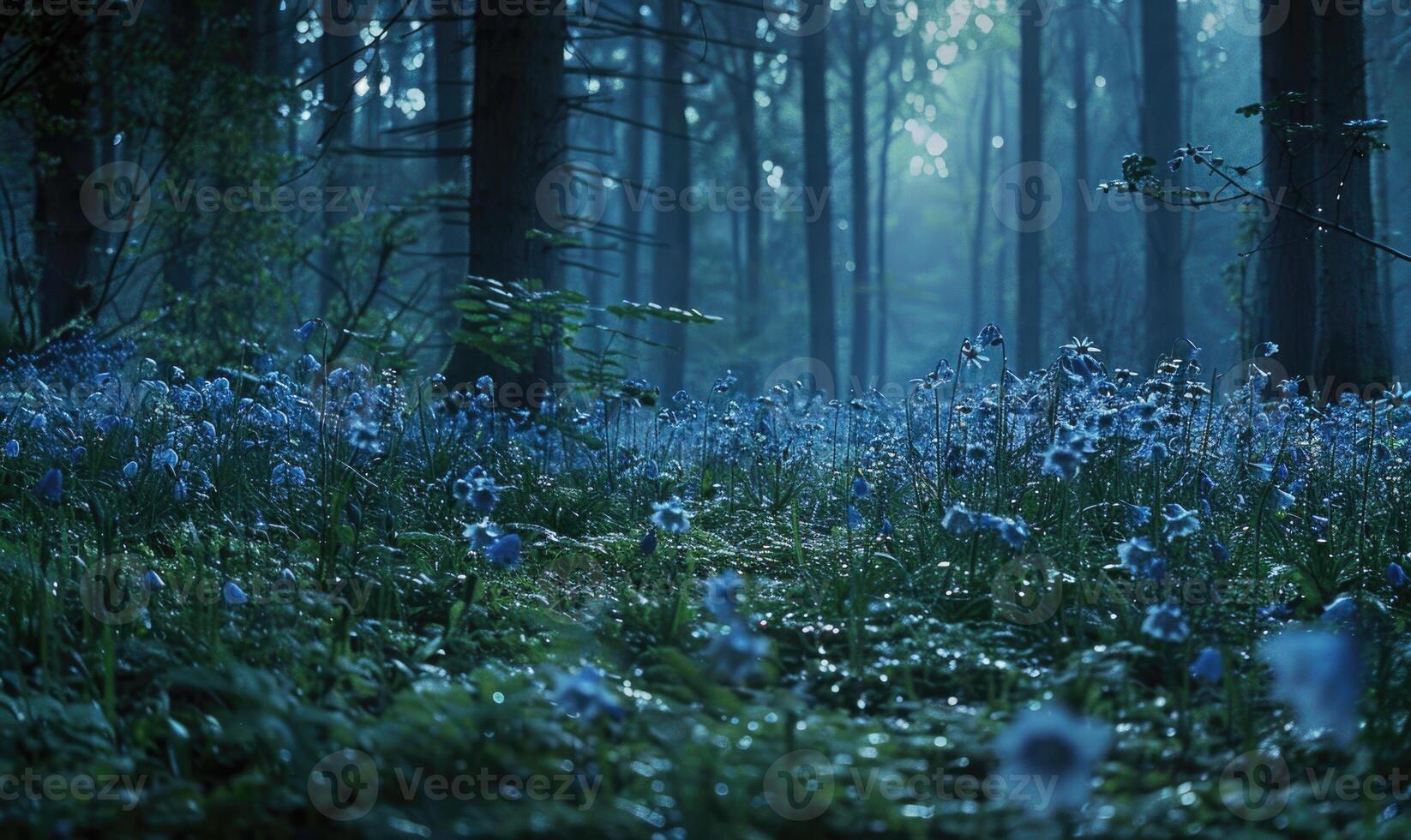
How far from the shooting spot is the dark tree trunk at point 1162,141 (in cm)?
1747

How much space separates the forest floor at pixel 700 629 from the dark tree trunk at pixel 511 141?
1848mm

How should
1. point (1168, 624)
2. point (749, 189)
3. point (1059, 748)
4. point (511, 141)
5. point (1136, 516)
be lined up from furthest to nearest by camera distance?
1. point (749, 189)
2. point (511, 141)
3. point (1136, 516)
4. point (1168, 624)
5. point (1059, 748)

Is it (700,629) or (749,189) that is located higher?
(749,189)

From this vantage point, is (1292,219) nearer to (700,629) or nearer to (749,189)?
(700,629)

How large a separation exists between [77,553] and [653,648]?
1975mm

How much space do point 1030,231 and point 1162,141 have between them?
4596 millimetres

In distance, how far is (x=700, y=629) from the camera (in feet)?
9.33

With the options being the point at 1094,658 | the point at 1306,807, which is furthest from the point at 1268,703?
the point at 1306,807

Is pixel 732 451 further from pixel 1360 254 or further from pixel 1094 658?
pixel 1360 254

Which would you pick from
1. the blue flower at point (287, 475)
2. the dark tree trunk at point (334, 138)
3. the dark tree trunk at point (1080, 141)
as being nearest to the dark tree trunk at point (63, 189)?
the dark tree trunk at point (334, 138)

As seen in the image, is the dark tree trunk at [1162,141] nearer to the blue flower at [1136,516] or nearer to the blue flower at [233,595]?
the blue flower at [1136,516]

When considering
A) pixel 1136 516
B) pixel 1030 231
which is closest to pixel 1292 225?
pixel 1136 516

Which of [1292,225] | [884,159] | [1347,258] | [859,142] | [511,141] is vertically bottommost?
[1347,258]

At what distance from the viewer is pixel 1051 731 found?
4.38 feet
